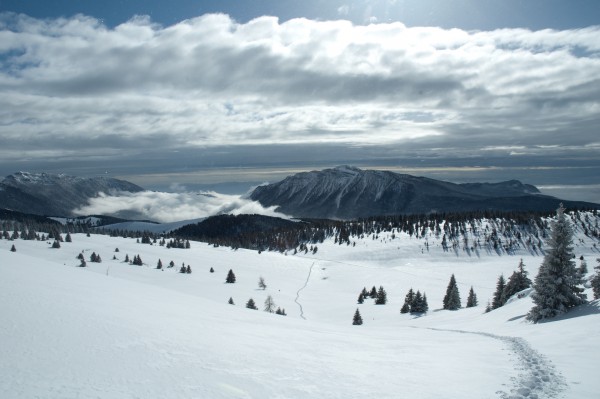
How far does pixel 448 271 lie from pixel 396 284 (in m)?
42.5

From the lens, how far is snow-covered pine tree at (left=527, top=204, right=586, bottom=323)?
103 feet

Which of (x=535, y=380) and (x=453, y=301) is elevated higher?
(x=535, y=380)

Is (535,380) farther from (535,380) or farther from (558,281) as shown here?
(558,281)

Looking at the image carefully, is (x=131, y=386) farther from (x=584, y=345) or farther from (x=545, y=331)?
(x=545, y=331)

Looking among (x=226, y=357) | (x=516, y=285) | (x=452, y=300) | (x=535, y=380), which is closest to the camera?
(x=226, y=357)

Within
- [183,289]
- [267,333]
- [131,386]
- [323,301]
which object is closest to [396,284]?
[323,301]

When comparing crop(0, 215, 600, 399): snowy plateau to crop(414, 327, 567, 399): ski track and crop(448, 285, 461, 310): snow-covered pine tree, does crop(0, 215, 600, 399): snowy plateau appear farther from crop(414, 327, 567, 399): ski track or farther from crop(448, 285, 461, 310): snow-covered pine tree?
crop(448, 285, 461, 310): snow-covered pine tree

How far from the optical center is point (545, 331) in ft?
79.7

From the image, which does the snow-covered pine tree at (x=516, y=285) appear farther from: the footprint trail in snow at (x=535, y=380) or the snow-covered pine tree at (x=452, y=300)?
the footprint trail in snow at (x=535, y=380)

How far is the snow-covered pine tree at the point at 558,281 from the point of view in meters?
31.3

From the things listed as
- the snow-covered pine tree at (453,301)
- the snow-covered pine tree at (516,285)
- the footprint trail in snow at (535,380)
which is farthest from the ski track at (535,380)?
the snow-covered pine tree at (453,301)

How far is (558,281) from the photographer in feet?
103

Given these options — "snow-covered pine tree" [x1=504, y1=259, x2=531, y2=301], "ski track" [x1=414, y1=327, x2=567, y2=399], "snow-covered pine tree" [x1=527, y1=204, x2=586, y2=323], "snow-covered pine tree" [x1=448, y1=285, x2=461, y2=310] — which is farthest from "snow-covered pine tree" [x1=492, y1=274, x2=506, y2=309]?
"ski track" [x1=414, y1=327, x2=567, y2=399]

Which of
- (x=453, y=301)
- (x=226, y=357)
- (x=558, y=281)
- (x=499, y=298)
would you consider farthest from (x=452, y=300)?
(x=226, y=357)
